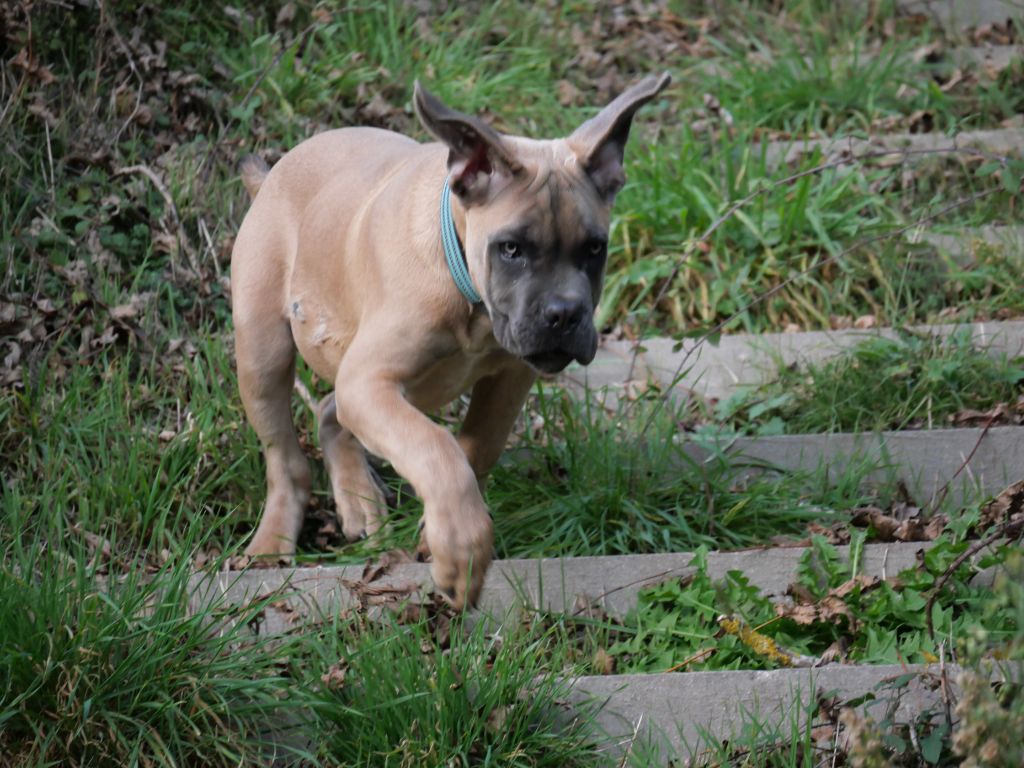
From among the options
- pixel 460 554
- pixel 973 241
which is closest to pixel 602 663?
pixel 460 554

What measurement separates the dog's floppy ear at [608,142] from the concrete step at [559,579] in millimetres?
1271

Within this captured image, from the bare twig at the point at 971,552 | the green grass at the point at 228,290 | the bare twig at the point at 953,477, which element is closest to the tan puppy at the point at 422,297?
the green grass at the point at 228,290

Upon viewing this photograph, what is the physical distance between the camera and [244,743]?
3400 mm

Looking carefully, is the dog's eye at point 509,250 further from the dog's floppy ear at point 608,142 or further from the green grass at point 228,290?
the green grass at point 228,290

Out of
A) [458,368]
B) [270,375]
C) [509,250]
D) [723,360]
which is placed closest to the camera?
[509,250]

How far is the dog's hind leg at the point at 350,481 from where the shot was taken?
529cm

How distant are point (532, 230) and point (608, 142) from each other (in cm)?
50

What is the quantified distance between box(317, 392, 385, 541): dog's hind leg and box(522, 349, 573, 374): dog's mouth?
4.02 feet

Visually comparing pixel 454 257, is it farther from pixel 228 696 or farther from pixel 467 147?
pixel 228 696

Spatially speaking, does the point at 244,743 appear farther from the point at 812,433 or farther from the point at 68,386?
the point at 812,433

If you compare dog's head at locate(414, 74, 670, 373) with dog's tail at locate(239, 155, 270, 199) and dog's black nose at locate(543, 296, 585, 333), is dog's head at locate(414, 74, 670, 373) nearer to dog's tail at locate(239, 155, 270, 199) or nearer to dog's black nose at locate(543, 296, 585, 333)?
dog's black nose at locate(543, 296, 585, 333)

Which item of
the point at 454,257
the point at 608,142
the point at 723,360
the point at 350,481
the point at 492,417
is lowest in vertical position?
the point at 350,481

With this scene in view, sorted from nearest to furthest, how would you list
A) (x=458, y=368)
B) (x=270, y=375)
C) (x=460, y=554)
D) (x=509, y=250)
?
(x=460, y=554) → (x=509, y=250) → (x=458, y=368) → (x=270, y=375)

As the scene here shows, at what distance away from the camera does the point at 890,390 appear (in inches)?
229
